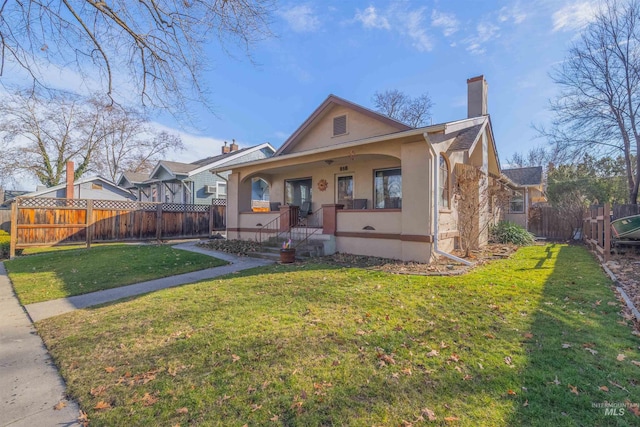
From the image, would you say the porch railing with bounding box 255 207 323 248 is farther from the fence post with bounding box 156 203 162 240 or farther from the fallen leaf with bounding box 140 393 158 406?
the fallen leaf with bounding box 140 393 158 406

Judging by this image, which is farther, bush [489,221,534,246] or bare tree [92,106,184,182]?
bare tree [92,106,184,182]

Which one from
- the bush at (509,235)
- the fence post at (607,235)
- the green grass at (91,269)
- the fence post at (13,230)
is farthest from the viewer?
the bush at (509,235)

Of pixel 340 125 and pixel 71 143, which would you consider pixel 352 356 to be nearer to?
pixel 340 125

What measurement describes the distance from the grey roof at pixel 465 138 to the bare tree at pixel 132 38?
22.2ft

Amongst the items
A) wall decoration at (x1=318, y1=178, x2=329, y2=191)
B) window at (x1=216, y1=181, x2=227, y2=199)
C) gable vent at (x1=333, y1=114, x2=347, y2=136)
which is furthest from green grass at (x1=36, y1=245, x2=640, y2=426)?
window at (x1=216, y1=181, x2=227, y2=199)

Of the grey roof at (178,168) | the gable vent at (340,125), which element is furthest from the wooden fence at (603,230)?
the grey roof at (178,168)

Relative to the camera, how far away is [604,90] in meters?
17.4

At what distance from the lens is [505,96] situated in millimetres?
16922

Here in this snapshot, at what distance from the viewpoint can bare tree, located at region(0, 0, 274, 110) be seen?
5.07 m

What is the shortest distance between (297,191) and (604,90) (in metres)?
18.6

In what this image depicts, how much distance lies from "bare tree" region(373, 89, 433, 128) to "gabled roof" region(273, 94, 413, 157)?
1712 centimetres

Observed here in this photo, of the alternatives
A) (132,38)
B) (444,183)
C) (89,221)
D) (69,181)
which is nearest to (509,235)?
(444,183)

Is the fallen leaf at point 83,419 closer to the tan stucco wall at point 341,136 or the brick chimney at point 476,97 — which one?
the tan stucco wall at point 341,136

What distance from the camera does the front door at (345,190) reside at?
1186cm
